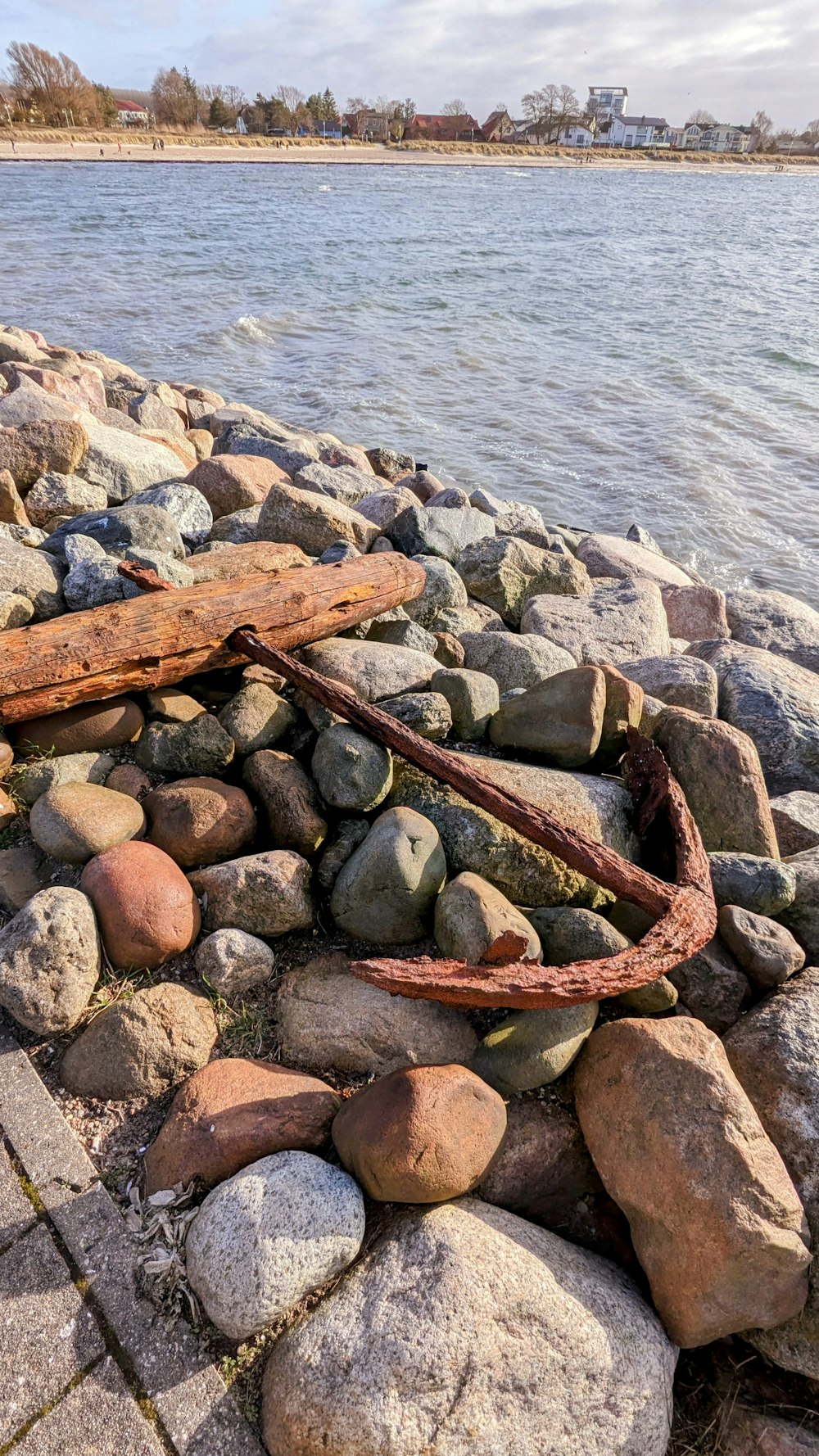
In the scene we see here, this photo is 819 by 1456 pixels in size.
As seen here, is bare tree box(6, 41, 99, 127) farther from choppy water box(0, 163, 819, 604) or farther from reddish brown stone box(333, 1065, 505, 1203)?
reddish brown stone box(333, 1065, 505, 1203)

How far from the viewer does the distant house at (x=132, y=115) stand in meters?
88.4

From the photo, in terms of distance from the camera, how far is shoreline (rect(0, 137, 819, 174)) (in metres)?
60.8

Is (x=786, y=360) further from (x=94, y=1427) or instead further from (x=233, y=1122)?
(x=94, y=1427)

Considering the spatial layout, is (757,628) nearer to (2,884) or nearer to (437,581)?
(437,581)

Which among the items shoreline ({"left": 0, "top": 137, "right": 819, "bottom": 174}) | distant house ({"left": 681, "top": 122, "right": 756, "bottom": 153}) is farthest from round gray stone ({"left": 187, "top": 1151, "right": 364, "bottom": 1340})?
distant house ({"left": 681, "top": 122, "right": 756, "bottom": 153})

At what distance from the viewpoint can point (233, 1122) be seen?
237 cm

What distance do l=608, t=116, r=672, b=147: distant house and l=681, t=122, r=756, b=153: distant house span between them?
11.9 ft

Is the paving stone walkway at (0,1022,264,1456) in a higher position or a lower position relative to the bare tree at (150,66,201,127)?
lower

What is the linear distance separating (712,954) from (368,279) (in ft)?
78.0

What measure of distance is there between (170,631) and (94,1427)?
8.68 feet

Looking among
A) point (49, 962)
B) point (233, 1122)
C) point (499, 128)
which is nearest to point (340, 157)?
point (499, 128)

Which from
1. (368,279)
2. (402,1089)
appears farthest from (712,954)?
(368,279)

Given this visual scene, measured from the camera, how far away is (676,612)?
7.01 metres

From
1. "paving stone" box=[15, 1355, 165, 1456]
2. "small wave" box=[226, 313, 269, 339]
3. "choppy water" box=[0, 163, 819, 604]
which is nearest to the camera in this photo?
"paving stone" box=[15, 1355, 165, 1456]
